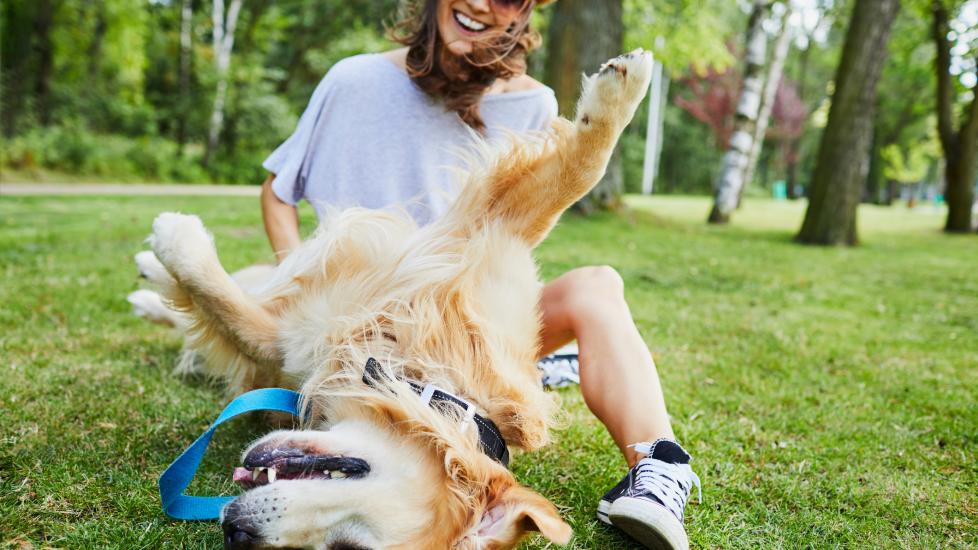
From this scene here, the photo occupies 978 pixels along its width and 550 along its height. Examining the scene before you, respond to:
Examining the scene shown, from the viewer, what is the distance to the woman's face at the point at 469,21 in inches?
111

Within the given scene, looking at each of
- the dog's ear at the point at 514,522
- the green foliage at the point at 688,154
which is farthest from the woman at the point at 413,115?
the green foliage at the point at 688,154

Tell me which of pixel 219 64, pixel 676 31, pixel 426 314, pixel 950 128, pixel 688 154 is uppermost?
pixel 676 31

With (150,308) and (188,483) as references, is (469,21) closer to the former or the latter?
(188,483)

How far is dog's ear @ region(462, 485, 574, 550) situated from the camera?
164 cm

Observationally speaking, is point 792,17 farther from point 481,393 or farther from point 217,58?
point 481,393

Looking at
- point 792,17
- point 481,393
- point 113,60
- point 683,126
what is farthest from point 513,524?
point 683,126

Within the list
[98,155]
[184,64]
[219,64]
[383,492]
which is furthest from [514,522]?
[184,64]

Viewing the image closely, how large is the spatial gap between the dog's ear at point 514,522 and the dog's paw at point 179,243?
137 cm

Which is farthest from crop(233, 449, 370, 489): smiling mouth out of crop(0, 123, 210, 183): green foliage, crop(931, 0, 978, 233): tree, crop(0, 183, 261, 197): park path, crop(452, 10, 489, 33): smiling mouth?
crop(0, 123, 210, 183): green foliage

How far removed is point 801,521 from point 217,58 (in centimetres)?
2021

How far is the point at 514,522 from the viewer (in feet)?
5.59

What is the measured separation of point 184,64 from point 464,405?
19810 millimetres

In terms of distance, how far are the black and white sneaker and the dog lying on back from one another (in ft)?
0.95

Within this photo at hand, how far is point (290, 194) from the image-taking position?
9.55 ft
